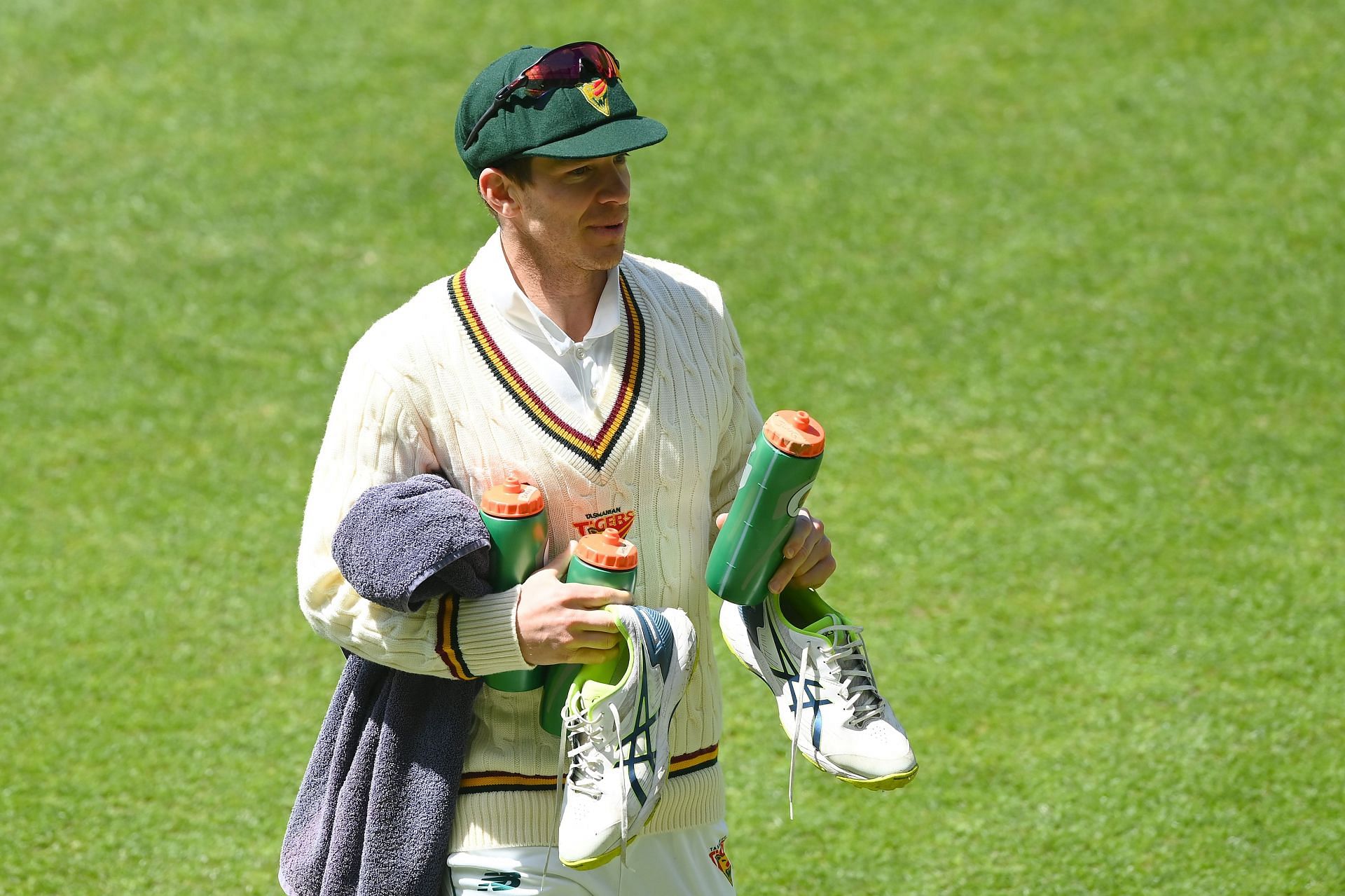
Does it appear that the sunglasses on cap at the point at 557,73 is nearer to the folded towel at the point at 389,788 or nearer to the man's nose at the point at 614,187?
the man's nose at the point at 614,187

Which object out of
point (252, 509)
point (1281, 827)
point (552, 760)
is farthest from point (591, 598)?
point (252, 509)

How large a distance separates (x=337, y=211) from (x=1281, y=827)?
4.74 meters

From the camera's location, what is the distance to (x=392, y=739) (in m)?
2.69

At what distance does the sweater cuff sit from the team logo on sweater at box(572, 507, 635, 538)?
0.72 feet

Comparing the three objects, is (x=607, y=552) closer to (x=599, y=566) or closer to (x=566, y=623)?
(x=599, y=566)

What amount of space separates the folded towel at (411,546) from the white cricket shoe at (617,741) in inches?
9.6

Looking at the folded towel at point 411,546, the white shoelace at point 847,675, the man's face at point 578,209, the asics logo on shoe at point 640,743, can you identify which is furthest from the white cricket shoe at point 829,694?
the man's face at point 578,209

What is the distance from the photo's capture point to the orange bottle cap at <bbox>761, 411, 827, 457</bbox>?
8.39 feet

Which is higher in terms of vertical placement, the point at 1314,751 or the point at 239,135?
the point at 239,135

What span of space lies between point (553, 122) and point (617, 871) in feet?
4.23

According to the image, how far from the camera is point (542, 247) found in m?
2.73

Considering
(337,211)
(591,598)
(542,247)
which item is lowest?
(337,211)

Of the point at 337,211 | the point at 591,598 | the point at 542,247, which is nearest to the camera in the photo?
the point at 591,598

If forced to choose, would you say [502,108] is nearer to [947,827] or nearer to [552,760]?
[552,760]
